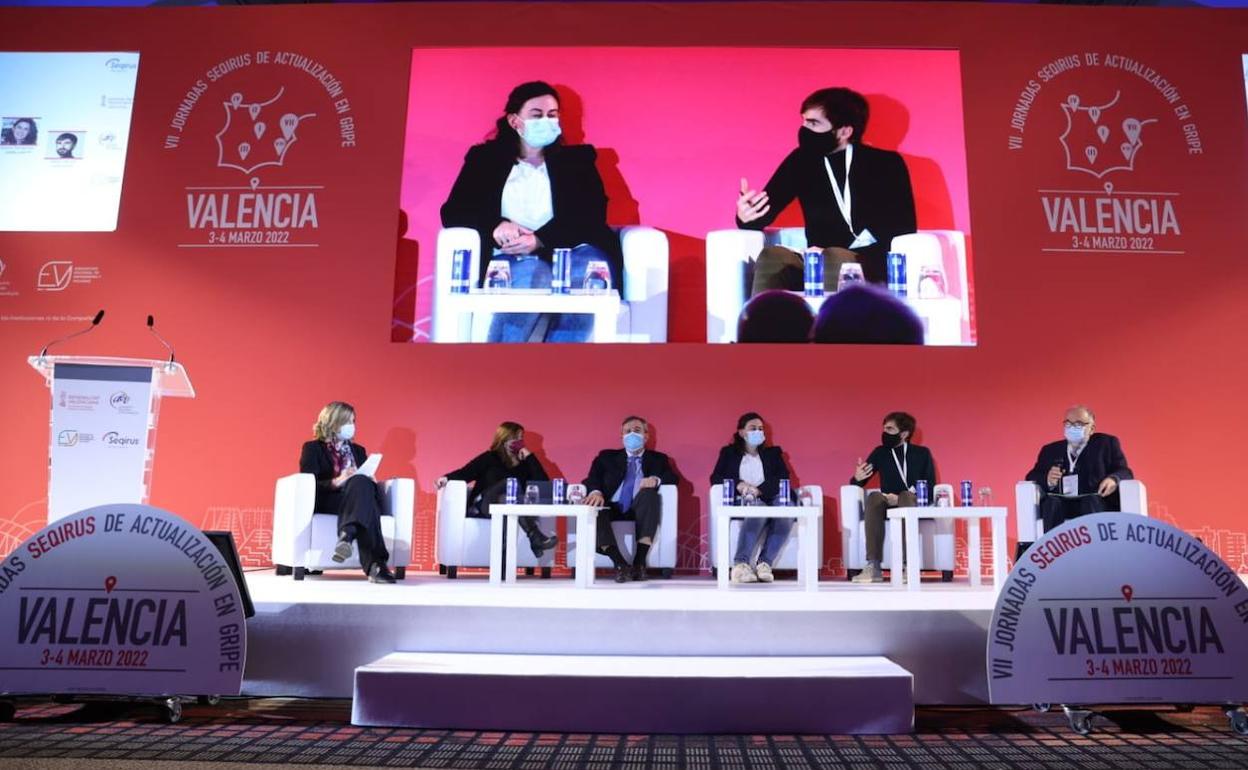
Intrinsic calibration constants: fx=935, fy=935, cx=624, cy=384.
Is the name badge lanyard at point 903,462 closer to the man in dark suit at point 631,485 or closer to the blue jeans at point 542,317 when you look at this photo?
the man in dark suit at point 631,485

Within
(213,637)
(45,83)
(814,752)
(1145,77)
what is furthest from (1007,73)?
(45,83)

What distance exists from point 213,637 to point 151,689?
20 cm

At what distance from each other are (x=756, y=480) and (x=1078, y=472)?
1614 mm

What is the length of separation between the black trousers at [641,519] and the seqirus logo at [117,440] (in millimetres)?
2126

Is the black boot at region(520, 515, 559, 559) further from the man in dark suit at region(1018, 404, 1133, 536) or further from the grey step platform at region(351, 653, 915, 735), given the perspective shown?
the man in dark suit at region(1018, 404, 1133, 536)

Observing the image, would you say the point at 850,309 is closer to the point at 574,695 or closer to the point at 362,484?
the point at 362,484

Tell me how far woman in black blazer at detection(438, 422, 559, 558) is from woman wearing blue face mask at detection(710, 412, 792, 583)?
934 mm

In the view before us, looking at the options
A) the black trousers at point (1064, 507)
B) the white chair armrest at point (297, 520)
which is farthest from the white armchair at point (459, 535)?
the black trousers at point (1064, 507)

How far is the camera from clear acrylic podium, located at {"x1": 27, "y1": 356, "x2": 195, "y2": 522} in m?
4.14

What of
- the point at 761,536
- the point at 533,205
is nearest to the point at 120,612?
the point at 761,536

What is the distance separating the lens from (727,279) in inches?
210

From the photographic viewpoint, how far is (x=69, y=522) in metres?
2.53

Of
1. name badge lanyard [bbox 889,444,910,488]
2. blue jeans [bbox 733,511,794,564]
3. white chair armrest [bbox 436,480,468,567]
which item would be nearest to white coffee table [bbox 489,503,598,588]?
white chair armrest [bbox 436,480,468,567]

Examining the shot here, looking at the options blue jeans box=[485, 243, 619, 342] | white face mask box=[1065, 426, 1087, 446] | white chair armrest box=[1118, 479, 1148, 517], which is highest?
blue jeans box=[485, 243, 619, 342]
